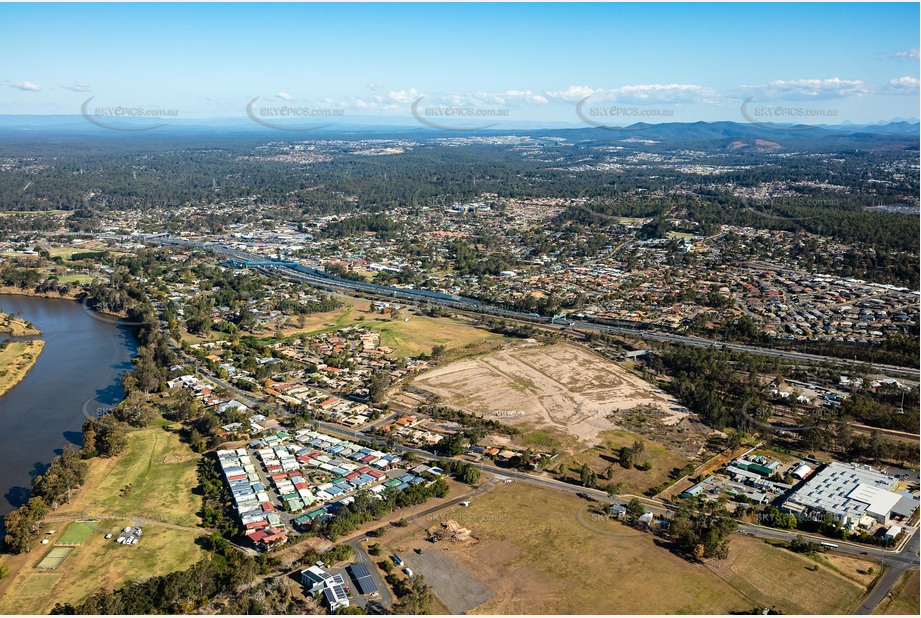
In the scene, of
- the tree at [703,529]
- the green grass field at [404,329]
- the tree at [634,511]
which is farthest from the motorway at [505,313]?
the tree at [634,511]

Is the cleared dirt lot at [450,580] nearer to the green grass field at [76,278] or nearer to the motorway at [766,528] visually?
the motorway at [766,528]

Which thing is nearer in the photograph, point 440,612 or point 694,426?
point 440,612

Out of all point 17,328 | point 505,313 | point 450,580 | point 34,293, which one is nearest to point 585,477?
point 450,580

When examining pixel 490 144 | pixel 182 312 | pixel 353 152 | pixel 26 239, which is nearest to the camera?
pixel 182 312

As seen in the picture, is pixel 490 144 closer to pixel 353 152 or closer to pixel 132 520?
pixel 353 152

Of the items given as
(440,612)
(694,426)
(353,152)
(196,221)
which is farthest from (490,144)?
(440,612)

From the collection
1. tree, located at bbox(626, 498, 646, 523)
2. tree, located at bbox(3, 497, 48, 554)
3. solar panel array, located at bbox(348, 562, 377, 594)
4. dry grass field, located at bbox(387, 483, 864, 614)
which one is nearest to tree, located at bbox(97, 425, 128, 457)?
tree, located at bbox(3, 497, 48, 554)
